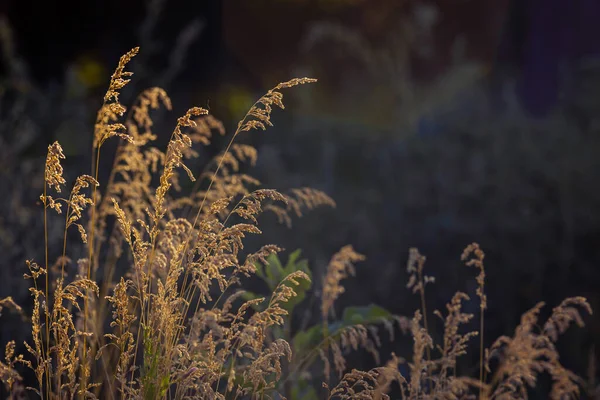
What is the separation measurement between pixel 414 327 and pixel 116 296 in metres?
0.89

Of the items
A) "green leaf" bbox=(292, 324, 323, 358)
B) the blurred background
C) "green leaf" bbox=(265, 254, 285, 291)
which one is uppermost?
the blurred background

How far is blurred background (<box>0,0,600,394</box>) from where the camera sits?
4.60 metres

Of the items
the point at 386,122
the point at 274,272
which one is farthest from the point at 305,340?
the point at 386,122

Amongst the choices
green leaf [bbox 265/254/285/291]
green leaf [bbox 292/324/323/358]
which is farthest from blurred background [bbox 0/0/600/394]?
green leaf [bbox 265/254/285/291]

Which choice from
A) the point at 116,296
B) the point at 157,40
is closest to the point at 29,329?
the point at 116,296

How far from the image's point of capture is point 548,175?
17.7ft

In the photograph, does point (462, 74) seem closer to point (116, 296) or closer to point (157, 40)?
point (157, 40)

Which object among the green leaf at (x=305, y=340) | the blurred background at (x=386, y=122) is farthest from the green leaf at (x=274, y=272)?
the blurred background at (x=386, y=122)

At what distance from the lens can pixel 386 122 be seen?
7.17 m

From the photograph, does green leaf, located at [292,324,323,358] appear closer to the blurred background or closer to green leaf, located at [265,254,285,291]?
green leaf, located at [265,254,285,291]

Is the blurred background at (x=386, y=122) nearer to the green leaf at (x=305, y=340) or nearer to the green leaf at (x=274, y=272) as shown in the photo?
the green leaf at (x=305, y=340)

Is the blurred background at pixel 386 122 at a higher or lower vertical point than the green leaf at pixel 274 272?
higher

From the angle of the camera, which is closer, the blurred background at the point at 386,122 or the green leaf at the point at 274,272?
the green leaf at the point at 274,272

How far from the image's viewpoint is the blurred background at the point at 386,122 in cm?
460
